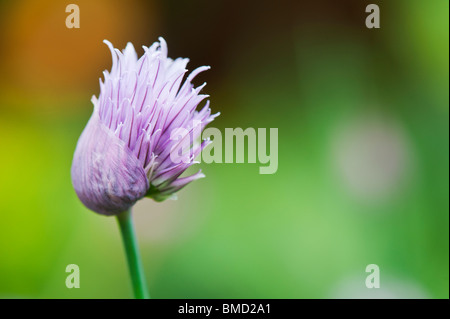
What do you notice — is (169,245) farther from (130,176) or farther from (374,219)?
(130,176)

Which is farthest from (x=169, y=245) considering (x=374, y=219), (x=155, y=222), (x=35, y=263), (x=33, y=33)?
(x=33, y=33)

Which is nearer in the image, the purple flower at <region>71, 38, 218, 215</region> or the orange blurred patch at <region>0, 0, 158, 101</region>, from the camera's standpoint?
the purple flower at <region>71, 38, 218, 215</region>

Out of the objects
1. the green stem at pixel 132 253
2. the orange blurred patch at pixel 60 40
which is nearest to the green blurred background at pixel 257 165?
A: the orange blurred patch at pixel 60 40

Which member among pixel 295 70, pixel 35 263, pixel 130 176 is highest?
pixel 295 70

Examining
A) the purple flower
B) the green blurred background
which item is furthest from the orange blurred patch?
the purple flower

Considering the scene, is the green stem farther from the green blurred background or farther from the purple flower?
the green blurred background

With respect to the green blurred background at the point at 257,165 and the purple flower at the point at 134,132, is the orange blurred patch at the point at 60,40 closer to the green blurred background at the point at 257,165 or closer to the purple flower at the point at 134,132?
the green blurred background at the point at 257,165
